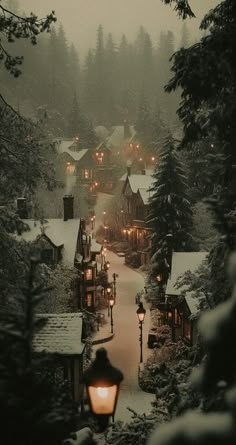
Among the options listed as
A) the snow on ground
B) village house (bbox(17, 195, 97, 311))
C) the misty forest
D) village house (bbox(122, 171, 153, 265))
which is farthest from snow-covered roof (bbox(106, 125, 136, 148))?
village house (bbox(17, 195, 97, 311))

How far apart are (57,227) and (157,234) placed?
27.6 feet

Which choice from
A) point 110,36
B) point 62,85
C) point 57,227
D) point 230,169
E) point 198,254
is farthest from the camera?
point 110,36

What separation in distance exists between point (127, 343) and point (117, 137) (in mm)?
63398

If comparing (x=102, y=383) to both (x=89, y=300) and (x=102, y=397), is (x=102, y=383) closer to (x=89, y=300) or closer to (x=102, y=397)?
(x=102, y=397)

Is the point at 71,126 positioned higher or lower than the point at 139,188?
higher

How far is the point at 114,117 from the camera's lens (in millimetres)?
100625

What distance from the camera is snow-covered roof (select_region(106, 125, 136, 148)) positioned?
8756 cm

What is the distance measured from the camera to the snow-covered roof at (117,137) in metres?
87.6

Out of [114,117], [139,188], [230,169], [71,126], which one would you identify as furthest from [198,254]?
[114,117]

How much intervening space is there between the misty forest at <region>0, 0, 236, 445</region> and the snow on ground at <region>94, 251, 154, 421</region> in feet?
0.52

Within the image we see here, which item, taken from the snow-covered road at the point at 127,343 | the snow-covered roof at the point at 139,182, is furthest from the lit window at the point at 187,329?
the snow-covered roof at the point at 139,182

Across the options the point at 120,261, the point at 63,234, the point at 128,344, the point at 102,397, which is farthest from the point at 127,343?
the point at 102,397

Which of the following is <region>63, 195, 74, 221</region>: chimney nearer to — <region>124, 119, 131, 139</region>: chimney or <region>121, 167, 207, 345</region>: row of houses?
<region>121, 167, 207, 345</region>: row of houses

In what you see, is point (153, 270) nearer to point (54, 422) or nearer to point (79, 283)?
point (79, 283)
